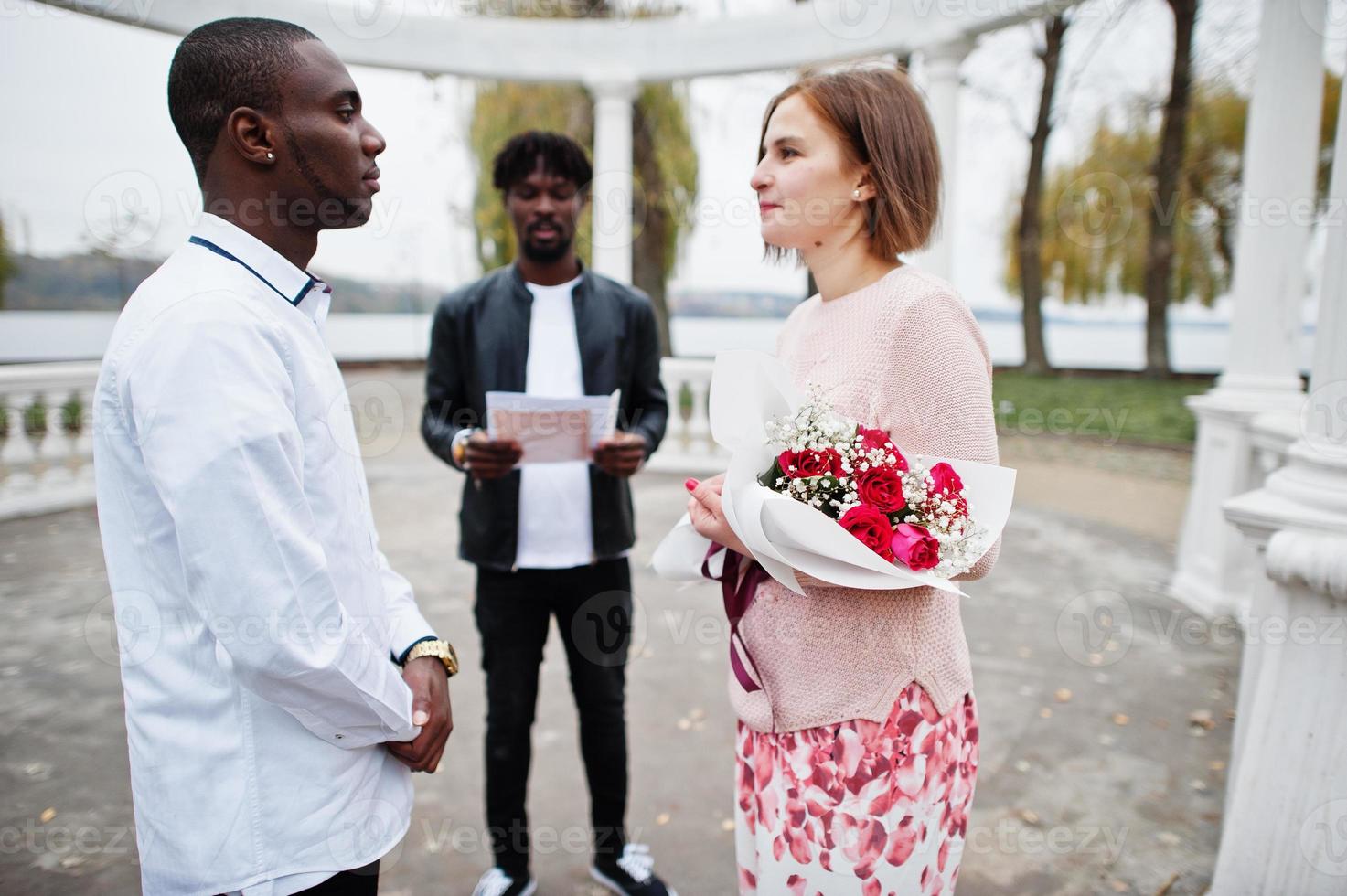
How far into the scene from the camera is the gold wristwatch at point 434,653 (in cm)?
154

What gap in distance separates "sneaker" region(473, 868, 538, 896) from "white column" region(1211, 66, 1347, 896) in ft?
7.02

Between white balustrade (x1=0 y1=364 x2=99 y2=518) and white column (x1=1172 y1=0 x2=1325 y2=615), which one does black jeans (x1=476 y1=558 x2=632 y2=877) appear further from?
white balustrade (x1=0 y1=364 x2=99 y2=518)

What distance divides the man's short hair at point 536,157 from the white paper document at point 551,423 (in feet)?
2.50

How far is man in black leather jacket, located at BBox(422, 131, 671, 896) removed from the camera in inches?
96.1

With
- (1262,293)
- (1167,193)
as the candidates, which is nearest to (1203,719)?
(1262,293)

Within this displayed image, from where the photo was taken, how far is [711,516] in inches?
62.7

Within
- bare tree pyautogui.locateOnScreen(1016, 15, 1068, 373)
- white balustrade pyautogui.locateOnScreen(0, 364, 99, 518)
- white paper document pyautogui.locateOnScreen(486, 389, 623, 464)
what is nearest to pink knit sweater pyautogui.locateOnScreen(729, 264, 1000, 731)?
white paper document pyautogui.locateOnScreen(486, 389, 623, 464)

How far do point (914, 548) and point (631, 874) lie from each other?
70.7 inches

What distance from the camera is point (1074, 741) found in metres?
3.51

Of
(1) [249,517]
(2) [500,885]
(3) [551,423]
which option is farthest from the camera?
(2) [500,885]

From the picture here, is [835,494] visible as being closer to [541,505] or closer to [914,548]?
[914,548]

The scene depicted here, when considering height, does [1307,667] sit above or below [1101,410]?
above

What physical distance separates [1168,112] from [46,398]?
16303 millimetres

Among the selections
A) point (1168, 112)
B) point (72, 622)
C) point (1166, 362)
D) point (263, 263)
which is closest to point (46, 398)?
point (72, 622)
